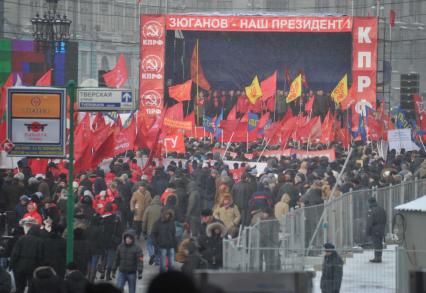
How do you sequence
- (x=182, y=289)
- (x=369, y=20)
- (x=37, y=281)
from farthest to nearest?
(x=369, y=20) < (x=37, y=281) < (x=182, y=289)

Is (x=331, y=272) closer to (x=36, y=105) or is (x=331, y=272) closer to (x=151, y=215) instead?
(x=36, y=105)

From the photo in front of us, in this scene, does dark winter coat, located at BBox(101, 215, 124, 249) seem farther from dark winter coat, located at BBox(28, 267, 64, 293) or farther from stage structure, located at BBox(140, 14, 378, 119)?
stage structure, located at BBox(140, 14, 378, 119)

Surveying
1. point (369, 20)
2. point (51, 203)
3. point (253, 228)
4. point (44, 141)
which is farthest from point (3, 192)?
point (369, 20)

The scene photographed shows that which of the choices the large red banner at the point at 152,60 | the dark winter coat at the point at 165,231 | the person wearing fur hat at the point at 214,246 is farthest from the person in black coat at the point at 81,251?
the large red banner at the point at 152,60

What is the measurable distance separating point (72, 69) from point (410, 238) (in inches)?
902

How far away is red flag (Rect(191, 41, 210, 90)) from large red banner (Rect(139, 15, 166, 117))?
235 cm

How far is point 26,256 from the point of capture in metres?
14.7

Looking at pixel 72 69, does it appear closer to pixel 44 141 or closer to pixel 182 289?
pixel 44 141

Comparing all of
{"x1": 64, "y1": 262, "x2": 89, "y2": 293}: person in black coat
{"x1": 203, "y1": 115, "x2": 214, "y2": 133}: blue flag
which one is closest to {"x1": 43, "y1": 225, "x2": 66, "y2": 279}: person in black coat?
{"x1": 64, "y1": 262, "x2": 89, "y2": 293}: person in black coat

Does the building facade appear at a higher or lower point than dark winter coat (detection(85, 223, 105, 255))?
higher

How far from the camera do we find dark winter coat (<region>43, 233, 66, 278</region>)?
579 inches

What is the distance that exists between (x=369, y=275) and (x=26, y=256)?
3.50 metres

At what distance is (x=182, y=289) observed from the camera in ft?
17.9

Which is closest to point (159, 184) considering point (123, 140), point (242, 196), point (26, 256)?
point (242, 196)
